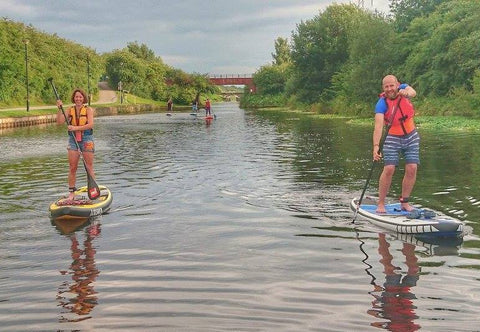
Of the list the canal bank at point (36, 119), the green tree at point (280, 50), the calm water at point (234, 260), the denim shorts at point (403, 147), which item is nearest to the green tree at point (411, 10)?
the canal bank at point (36, 119)

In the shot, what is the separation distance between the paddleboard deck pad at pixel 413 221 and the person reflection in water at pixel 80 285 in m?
4.76

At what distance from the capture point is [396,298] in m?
5.86

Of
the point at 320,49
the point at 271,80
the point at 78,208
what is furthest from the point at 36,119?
the point at 271,80

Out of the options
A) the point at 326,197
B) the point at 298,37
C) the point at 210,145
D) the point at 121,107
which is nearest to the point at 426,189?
the point at 326,197

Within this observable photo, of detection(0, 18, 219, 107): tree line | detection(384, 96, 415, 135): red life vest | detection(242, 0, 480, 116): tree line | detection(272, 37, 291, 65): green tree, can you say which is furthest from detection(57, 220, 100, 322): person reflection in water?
detection(272, 37, 291, 65): green tree

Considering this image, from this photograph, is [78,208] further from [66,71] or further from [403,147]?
[66,71]

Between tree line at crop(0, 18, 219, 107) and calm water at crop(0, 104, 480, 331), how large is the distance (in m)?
46.3

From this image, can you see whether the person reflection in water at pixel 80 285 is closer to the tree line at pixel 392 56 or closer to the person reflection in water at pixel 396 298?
the person reflection in water at pixel 396 298

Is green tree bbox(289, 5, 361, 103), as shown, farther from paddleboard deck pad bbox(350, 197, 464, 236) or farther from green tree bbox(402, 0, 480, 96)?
paddleboard deck pad bbox(350, 197, 464, 236)

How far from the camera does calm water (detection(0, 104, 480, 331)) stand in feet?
17.8

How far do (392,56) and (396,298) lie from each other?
1932 inches

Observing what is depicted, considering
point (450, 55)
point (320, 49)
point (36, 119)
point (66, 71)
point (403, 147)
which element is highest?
point (320, 49)

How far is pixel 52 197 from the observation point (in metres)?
12.5

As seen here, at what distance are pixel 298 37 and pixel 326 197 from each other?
61.4m
